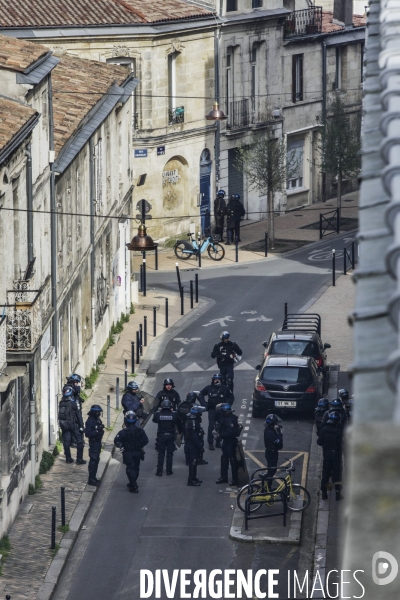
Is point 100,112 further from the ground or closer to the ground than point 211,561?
further from the ground

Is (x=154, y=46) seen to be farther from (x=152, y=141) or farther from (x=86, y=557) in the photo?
(x=86, y=557)

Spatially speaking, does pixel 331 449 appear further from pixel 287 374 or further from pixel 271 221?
pixel 271 221

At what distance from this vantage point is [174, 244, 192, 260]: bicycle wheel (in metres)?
42.0

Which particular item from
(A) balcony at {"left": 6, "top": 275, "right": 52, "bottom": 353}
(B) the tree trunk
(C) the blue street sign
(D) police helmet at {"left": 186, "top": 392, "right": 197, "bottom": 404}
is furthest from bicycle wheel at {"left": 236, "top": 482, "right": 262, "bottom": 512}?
(C) the blue street sign

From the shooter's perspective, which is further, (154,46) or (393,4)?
(154,46)

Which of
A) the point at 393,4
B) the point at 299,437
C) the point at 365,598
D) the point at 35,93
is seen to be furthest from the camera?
the point at 299,437

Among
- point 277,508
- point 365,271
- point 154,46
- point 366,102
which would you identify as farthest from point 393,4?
point 154,46

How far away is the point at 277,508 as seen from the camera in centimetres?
2100

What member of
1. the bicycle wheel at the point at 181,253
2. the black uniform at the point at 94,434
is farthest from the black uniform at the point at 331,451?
the bicycle wheel at the point at 181,253

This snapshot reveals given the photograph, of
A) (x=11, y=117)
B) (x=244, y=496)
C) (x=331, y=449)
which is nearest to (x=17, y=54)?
(x=11, y=117)

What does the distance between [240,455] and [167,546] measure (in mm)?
3186

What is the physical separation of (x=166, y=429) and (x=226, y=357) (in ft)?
16.0

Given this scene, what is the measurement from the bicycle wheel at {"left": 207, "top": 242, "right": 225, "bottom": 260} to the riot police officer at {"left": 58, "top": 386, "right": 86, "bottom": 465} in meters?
18.6

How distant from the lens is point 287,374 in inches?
1042
